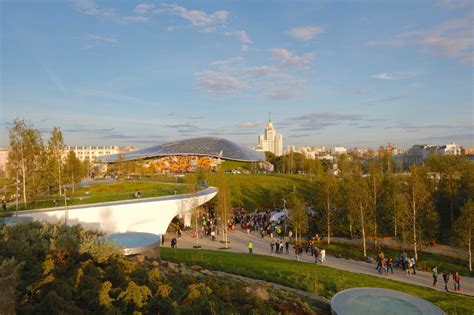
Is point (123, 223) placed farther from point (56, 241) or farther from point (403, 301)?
point (403, 301)

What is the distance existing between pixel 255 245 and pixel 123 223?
8011 mm

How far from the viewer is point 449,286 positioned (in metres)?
13.9

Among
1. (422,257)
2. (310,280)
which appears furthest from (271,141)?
(310,280)

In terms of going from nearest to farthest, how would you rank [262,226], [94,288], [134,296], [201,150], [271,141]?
1. [134,296]
2. [94,288]
3. [262,226]
4. [201,150]
5. [271,141]

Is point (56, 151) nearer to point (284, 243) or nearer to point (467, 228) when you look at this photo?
point (284, 243)

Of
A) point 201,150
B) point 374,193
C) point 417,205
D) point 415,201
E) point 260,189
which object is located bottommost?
point 260,189

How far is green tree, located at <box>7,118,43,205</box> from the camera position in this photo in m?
17.6

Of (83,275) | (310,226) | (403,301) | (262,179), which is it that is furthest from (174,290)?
(262,179)

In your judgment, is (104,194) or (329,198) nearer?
(104,194)

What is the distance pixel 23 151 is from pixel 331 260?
711 inches

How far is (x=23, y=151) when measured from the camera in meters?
17.9

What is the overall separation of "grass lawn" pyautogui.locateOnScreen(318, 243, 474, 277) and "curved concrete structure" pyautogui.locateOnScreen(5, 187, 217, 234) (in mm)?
9624

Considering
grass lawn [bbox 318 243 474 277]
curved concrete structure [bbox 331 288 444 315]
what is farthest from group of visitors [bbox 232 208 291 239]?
curved concrete structure [bbox 331 288 444 315]

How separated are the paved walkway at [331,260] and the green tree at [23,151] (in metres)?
9.18
